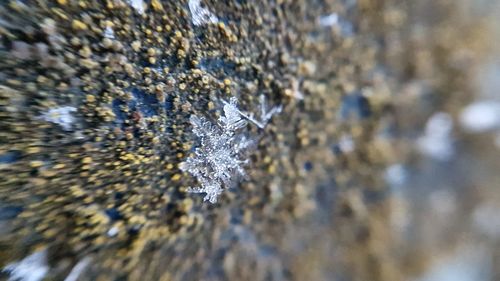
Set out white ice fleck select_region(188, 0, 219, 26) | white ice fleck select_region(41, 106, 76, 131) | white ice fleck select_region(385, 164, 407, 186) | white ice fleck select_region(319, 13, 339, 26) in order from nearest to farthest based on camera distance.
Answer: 1. white ice fleck select_region(41, 106, 76, 131)
2. white ice fleck select_region(188, 0, 219, 26)
3. white ice fleck select_region(319, 13, 339, 26)
4. white ice fleck select_region(385, 164, 407, 186)

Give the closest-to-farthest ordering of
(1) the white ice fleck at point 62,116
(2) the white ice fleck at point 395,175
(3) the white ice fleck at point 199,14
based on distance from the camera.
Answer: (1) the white ice fleck at point 62,116 < (3) the white ice fleck at point 199,14 < (2) the white ice fleck at point 395,175

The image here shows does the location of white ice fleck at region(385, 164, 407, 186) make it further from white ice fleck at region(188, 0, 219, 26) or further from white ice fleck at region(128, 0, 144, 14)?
white ice fleck at region(128, 0, 144, 14)

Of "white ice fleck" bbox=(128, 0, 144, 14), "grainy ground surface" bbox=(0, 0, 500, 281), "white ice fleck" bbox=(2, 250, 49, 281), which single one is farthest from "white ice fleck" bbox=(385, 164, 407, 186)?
"white ice fleck" bbox=(2, 250, 49, 281)

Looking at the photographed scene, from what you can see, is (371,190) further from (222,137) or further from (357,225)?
(222,137)

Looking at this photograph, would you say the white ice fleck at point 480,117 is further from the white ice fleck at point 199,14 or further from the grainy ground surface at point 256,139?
the white ice fleck at point 199,14

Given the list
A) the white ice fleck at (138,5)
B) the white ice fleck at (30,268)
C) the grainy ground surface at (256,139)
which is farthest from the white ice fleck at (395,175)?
the white ice fleck at (30,268)

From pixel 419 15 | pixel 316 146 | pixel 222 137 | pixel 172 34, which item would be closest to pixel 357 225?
pixel 316 146

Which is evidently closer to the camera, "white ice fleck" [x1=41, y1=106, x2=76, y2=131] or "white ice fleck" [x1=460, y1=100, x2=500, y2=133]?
"white ice fleck" [x1=41, y1=106, x2=76, y2=131]

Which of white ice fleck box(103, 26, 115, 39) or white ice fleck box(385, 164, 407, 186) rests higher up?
white ice fleck box(385, 164, 407, 186)
